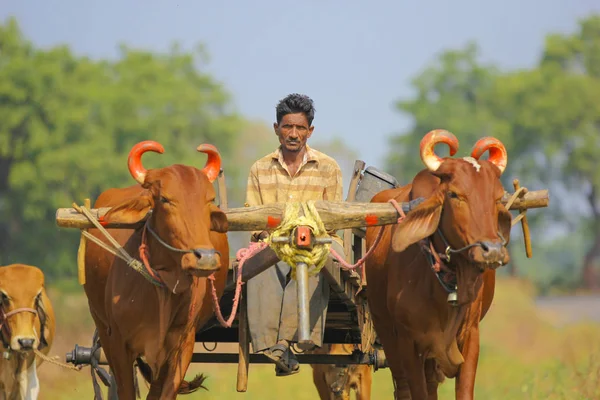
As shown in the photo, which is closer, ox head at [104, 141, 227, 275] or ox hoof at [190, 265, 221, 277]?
ox hoof at [190, 265, 221, 277]

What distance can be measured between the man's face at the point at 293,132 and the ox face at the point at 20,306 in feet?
14.4

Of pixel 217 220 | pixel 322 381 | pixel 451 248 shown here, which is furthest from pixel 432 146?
pixel 322 381

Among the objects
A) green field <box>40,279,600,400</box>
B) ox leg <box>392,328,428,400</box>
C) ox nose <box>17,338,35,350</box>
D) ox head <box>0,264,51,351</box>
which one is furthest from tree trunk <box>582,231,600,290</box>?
ox leg <box>392,328,428,400</box>

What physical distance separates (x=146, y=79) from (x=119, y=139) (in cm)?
Answer: 506

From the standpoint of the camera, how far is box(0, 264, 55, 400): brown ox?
1213 centimetres

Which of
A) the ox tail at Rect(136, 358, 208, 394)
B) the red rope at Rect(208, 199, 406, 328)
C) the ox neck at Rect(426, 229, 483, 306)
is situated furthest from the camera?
the ox tail at Rect(136, 358, 208, 394)

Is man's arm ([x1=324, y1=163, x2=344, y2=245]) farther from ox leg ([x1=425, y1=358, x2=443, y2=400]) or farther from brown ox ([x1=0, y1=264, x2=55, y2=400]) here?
brown ox ([x1=0, y1=264, x2=55, y2=400])

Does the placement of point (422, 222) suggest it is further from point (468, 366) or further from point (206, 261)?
point (206, 261)

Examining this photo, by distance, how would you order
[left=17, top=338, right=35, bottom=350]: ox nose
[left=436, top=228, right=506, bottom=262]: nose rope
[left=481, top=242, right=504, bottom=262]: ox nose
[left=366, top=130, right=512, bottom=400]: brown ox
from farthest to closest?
[left=17, top=338, right=35, bottom=350]: ox nose, [left=366, top=130, right=512, bottom=400]: brown ox, [left=436, top=228, right=506, bottom=262]: nose rope, [left=481, top=242, right=504, bottom=262]: ox nose

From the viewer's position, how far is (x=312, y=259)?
24.5ft

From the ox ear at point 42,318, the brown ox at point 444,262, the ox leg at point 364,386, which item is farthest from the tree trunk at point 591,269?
the brown ox at point 444,262

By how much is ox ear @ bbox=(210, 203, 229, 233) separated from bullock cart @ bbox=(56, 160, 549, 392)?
0.25 m

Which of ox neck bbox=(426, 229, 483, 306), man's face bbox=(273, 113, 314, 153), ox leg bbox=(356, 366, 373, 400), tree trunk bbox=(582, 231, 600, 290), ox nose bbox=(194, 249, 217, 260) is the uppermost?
man's face bbox=(273, 113, 314, 153)

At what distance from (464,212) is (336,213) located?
3.28 feet
